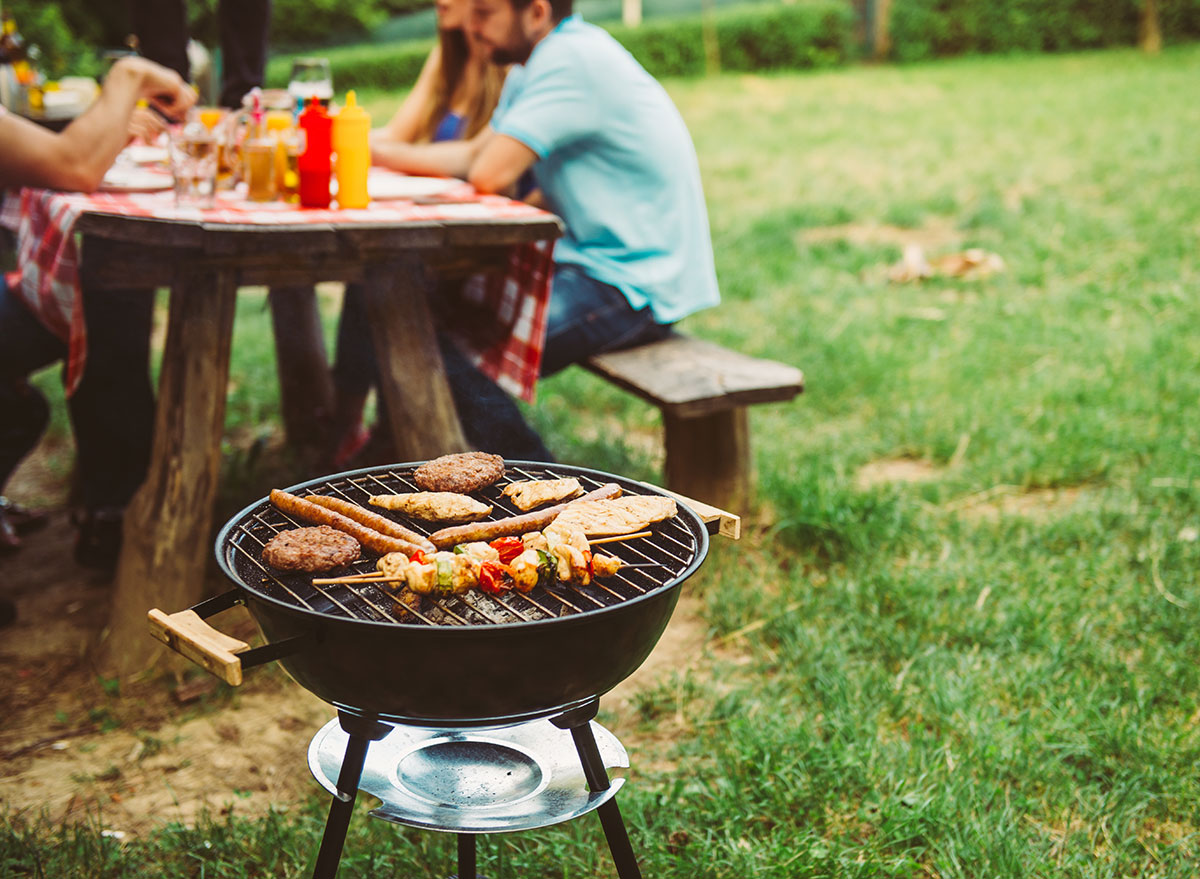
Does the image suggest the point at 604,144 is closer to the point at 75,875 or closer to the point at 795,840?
the point at 795,840

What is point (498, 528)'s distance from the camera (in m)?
1.94

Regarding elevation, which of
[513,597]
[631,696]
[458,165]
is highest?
[458,165]

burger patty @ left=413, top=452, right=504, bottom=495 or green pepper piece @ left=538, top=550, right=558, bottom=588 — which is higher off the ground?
burger patty @ left=413, top=452, right=504, bottom=495

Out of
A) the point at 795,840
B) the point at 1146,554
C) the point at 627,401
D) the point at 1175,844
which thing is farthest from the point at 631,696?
the point at 627,401

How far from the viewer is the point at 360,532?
6.17ft

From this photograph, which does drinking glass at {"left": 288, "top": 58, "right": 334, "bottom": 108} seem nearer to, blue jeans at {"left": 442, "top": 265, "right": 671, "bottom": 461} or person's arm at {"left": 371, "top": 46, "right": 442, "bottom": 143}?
person's arm at {"left": 371, "top": 46, "right": 442, "bottom": 143}

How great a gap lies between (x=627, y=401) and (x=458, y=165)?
1551mm

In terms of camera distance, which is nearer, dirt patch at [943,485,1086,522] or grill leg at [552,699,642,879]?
grill leg at [552,699,642,879]

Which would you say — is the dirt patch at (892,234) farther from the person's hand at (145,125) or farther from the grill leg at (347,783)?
the grill leg at (347,783)

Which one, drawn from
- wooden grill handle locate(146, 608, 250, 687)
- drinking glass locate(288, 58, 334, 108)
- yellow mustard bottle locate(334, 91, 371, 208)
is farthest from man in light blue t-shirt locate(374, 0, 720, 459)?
wooden grill handle locate(146, 608, 250, 687)

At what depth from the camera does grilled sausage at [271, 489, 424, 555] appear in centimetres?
184

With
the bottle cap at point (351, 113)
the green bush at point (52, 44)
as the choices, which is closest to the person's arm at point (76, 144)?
the bottle cap at point (351, 113)

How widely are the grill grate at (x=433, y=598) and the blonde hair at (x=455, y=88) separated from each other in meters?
2.74

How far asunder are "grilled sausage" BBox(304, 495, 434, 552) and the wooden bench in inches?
58.4
